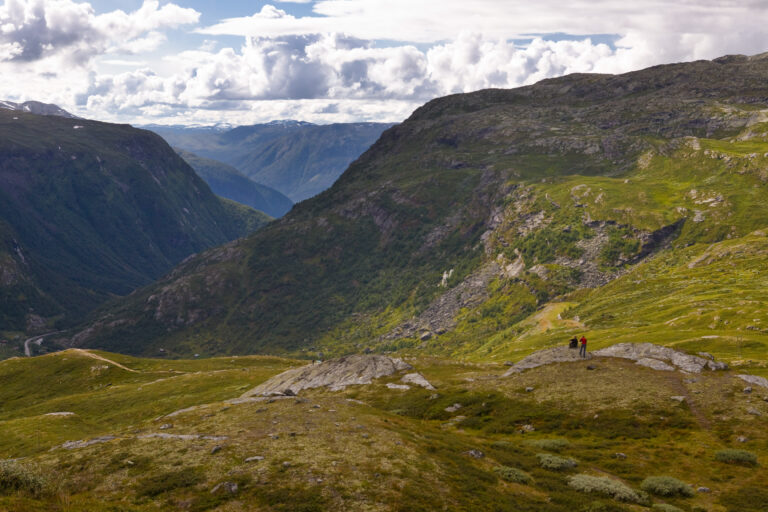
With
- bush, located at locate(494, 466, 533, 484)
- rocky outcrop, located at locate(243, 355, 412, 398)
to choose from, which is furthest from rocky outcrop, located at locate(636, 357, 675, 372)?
rocky outcrop, located at locate(243, 355, 412, 398)

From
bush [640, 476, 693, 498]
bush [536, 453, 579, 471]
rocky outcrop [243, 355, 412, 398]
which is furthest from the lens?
rocky outcrop [243, 355, 412, 398]

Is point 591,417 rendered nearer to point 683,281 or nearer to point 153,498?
point 153,498

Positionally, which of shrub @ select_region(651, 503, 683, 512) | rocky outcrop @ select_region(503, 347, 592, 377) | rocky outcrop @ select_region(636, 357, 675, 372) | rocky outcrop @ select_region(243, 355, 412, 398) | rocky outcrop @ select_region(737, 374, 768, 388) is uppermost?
rocky outcrop @ select_region(737, 374, 768, 388)

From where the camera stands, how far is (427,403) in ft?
237

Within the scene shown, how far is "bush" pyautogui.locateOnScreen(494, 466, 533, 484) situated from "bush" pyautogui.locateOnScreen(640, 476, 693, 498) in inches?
398

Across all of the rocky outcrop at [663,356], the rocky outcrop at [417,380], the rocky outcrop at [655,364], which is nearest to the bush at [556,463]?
the rocky outcrop at [655,364]

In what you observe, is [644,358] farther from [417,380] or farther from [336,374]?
[336,374]

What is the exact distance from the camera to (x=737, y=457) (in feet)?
148

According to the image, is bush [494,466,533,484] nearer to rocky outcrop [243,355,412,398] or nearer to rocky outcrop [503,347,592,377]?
rocky outcrop [503,347,592,377]

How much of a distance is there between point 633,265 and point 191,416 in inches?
7095

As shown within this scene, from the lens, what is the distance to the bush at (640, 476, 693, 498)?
39625 mm

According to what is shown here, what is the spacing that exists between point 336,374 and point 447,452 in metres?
49.8

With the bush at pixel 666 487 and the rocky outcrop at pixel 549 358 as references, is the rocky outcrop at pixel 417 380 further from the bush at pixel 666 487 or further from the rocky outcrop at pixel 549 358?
the bush at pixel 666 487

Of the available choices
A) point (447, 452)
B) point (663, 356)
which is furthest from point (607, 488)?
point (663, 356)
